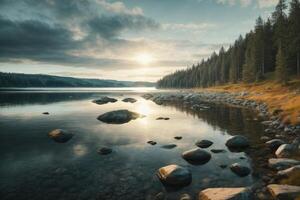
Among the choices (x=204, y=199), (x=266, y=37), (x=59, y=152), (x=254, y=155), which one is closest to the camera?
(x=204, y=199)

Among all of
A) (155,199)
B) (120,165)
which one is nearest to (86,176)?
(120,165)

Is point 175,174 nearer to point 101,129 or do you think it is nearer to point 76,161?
point 76,161

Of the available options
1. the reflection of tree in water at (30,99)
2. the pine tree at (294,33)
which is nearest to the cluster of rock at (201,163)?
the pine tree at (294,33)

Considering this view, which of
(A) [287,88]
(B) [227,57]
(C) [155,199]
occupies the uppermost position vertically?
(B) [227,57]

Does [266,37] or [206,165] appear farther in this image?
[266,37]

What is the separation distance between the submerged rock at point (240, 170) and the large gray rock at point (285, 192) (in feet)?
7.40

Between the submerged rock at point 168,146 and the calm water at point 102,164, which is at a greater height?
the submerged rock at point 168,146

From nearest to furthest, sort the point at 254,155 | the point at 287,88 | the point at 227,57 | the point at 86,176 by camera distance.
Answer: the point at 86,176 < the point at 254,155 < the point at 287,88 < the point at 227,57

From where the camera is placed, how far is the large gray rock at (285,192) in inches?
398

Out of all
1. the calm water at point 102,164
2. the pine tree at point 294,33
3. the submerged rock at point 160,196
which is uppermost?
the pine tree at point 294,33

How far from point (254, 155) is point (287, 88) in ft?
132

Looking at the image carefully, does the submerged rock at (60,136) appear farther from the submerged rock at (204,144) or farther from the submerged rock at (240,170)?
the submerged rock at (240,170)

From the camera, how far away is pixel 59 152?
17391 millimetres

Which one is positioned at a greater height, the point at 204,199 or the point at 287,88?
the point at 287,88
